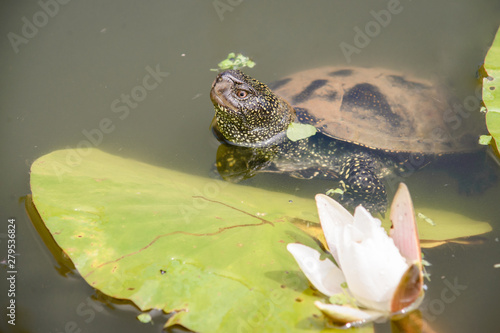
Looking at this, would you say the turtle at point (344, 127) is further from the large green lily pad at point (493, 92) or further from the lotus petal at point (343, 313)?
the lotus petal at point (343, 313)

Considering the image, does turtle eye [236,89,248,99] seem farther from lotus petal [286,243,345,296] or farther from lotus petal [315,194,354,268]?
lotus petal [286,243,345,296]

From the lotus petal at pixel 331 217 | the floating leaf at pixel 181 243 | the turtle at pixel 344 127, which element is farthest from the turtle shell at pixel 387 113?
the lotus petal at pixel 331 217

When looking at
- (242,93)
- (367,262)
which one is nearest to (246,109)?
(242,93)

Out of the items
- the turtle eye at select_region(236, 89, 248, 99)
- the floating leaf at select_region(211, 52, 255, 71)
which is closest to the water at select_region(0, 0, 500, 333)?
Answer: the floating leaf at select_region(211, 52, 255, 71)

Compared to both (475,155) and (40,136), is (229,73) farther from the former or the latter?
(475,155)

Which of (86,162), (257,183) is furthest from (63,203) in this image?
(257,183)

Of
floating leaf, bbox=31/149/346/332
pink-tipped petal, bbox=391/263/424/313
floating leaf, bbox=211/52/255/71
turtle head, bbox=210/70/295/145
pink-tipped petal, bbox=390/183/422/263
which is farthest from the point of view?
floating leaf, bbox=211/52/255/71

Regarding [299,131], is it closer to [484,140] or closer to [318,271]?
[484,140]
